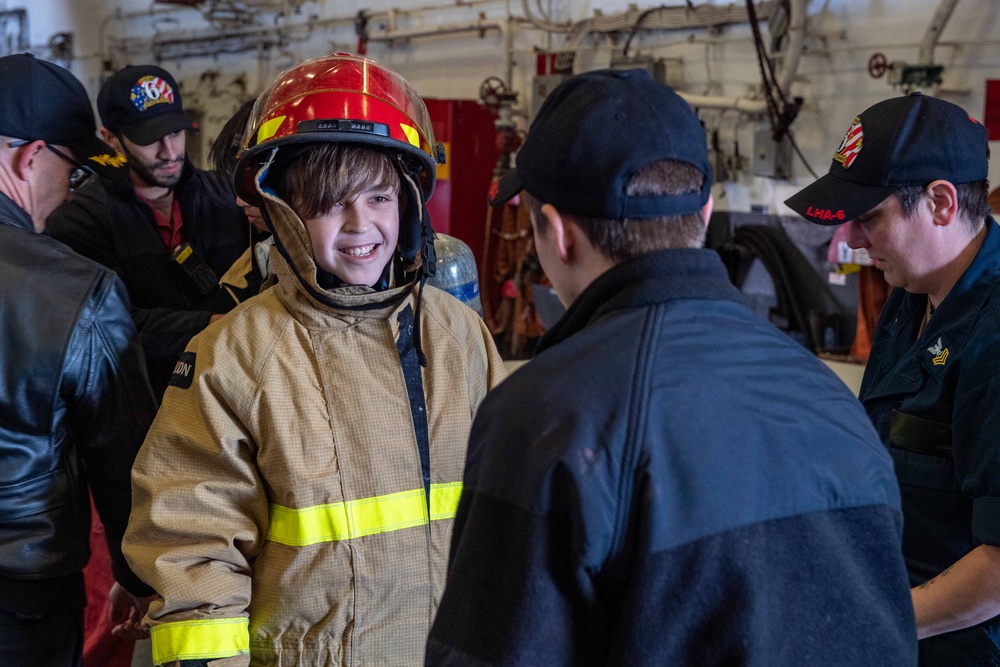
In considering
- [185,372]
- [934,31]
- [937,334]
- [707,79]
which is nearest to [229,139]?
[185,372]

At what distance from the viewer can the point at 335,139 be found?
1603mm

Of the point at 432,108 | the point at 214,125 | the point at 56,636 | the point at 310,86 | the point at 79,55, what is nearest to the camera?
the point at 310,86

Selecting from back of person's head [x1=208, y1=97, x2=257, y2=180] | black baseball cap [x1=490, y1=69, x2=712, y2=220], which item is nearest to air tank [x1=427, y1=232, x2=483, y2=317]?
back of person's head [x1=208, y1=97, x2=257, y2=180]

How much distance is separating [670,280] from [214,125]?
9.01 m

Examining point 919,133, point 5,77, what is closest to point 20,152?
point 5,77

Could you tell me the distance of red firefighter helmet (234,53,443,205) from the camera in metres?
1.60

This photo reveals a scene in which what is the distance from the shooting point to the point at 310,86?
1.65 m

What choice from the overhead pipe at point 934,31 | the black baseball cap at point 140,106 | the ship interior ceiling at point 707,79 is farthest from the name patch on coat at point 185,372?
the overhead pipe at point 934,31

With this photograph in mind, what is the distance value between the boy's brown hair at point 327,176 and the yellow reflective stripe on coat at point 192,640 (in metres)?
0.70

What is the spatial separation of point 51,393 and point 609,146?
47.3 inches

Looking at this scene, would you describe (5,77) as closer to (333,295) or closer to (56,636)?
(333,295)

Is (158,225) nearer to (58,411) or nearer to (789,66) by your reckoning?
(58,411)

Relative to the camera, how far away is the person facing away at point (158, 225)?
274 cm

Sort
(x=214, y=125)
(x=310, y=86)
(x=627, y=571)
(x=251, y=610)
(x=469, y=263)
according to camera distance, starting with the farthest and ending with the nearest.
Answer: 1. (x=214, y=125)
2. (x=469, y=263)
3. (x=310, y=86)
4. (x=251, y=610)
5. (x=627, y=571)
